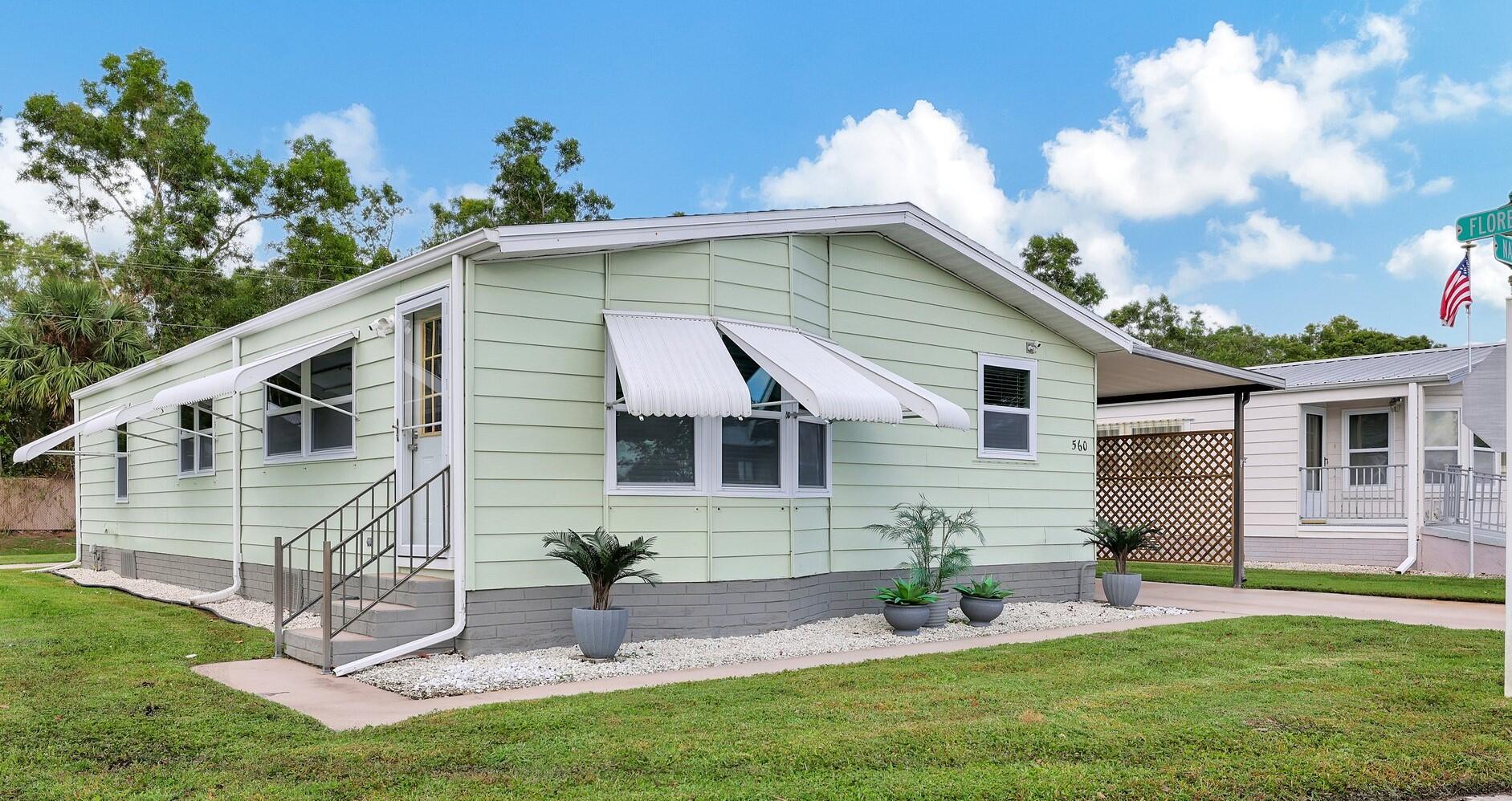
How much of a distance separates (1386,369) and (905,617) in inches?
487

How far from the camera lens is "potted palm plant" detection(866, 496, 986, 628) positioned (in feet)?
32.8

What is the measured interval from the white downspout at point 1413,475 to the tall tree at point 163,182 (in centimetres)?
2867

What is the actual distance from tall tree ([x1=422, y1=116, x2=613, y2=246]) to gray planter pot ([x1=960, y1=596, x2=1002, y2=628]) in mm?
20705

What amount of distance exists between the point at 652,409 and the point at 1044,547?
6131mm

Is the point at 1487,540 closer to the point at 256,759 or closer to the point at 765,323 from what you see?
the point at 765,323

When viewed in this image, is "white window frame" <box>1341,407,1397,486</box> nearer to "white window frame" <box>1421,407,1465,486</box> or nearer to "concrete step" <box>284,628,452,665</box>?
"white window frame" <box>1421,407,1465,486</box>

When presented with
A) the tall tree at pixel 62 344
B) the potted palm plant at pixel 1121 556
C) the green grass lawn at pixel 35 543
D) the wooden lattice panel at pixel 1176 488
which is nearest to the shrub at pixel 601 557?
the potted palm plant at pixel 1121 556

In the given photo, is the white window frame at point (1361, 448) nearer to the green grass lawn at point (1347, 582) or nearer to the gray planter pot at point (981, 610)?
the green grass lawn at point (1347, 582)

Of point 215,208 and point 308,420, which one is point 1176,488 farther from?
point 215,208

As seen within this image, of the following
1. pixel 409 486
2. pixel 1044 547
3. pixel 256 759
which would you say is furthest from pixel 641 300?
pixel 1044 547

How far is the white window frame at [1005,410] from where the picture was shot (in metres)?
11.5

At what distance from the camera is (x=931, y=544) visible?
1042cm

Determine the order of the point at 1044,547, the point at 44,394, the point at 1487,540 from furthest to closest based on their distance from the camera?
1. the point at 44,394
2. the point at 1487,540
3. the point at 1044,547

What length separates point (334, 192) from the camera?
110 feet
